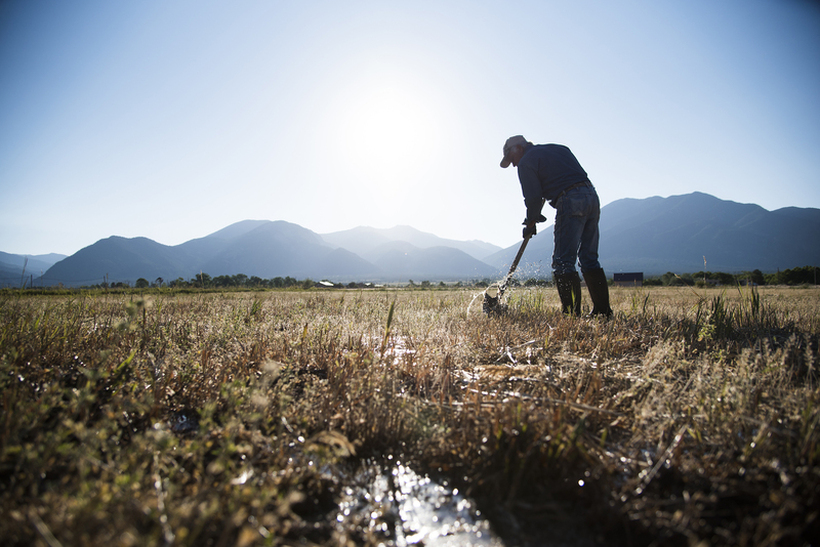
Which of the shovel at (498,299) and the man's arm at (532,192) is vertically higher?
the man's arm at (532,192)

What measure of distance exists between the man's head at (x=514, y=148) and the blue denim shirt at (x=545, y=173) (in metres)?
0.47

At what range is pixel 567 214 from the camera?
490 cm

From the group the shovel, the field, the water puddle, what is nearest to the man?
the shovel

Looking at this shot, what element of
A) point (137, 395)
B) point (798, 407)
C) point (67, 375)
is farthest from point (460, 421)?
point (67, 375)

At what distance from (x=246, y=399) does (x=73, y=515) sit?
860 millimetres

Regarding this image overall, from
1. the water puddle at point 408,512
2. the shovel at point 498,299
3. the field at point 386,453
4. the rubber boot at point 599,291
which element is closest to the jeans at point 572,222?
the rubber boot at point 599,291

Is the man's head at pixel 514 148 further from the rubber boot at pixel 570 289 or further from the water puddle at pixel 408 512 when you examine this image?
the water puddle at pixel 408 512

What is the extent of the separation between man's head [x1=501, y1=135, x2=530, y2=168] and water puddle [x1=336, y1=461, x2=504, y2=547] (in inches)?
223

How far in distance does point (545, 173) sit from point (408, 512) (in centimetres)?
514

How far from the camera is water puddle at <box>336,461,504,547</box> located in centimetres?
112

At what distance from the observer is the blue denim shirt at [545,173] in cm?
509

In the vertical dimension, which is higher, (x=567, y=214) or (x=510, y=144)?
(x=510, y=144)

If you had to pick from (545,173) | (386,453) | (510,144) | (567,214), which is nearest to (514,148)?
(510,144)

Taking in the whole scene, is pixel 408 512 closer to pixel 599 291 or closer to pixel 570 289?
pixel 570 289
